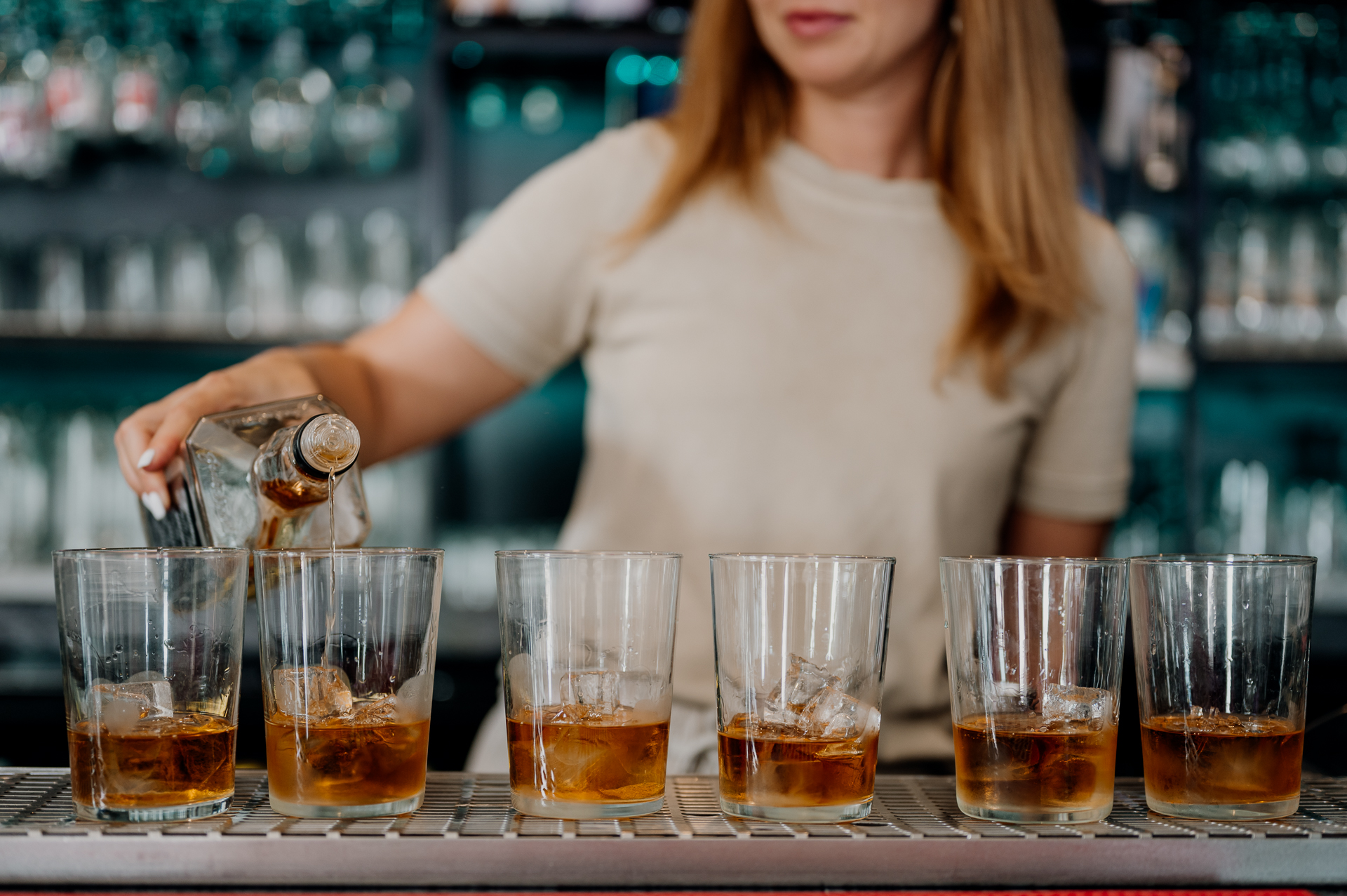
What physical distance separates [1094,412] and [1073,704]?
79cm

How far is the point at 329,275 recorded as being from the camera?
284cm

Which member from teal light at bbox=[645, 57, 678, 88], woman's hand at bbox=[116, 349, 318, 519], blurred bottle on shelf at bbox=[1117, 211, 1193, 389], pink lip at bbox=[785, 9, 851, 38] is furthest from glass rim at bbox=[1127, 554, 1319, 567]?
teal light at bbox=[645, 57, 678, 88]

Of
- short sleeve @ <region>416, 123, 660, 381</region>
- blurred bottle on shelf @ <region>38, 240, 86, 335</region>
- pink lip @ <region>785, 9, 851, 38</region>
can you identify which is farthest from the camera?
blurred bottle on shelf @ <region>38, 240, 86, 335</region>

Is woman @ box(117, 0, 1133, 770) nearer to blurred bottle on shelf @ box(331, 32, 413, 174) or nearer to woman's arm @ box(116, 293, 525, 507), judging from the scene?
woman's arm @ box(116, 293, 525, 507)

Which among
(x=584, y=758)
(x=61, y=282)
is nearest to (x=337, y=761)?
(x=584, y=758)

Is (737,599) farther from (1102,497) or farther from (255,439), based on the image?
(1102,497)

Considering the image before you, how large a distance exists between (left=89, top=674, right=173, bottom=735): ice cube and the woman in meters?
0.62

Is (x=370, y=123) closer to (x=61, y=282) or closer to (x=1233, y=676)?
(x=61, y=282)

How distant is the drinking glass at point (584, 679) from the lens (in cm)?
Result: 70

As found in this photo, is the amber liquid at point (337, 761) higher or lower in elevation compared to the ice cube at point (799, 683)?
lower

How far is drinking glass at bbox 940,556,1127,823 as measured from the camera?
2.35ft

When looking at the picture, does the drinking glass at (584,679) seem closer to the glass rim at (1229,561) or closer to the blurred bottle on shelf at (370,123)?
the glass rim at (1229,561)

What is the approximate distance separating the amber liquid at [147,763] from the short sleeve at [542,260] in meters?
0.78

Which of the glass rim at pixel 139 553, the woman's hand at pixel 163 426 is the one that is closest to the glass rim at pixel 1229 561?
the glass rim at pixel 139 553
